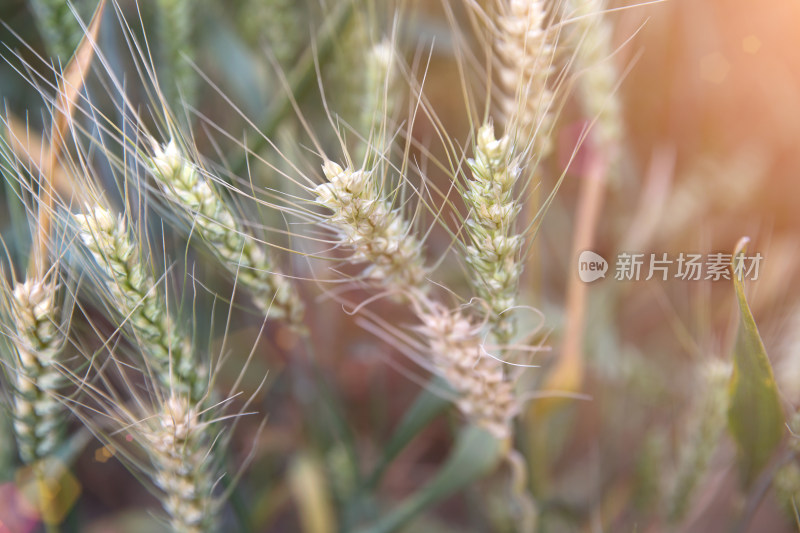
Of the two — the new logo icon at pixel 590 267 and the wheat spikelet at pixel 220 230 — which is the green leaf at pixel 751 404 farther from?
the wheat spikelet at pixel 220 230

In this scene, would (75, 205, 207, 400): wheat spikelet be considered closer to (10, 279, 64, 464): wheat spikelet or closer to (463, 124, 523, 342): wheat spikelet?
(10, 279, 64, 464): wheat spikelet

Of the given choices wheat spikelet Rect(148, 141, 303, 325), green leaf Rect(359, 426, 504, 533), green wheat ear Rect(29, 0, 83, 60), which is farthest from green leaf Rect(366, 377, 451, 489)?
green wheat ear Rect(29, 0, 83, 60)

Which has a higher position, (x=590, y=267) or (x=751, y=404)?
(x=590, y=267)

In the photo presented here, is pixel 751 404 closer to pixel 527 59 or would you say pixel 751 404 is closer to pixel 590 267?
pixel 590 267

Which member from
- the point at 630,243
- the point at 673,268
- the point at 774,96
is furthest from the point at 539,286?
the point at 774,96

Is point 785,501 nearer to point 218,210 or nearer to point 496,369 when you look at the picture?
point 496,369

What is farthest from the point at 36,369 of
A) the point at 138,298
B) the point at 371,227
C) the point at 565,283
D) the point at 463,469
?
the point at 565,283
